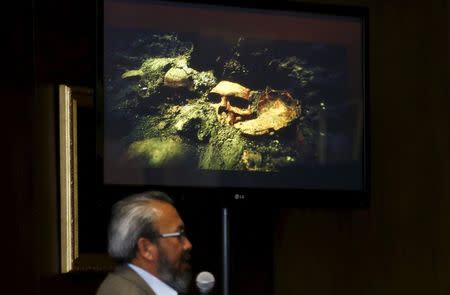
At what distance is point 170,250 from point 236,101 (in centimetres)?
87

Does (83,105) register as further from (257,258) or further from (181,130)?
(257,258)

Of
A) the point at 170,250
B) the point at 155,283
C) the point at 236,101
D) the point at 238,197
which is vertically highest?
the point at 236,101

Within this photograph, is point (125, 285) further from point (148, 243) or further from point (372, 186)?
point (372, 186)

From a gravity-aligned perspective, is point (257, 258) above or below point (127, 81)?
below

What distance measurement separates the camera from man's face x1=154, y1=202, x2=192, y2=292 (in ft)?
10.8

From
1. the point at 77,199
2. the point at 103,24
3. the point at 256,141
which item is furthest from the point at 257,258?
the point at 103,24

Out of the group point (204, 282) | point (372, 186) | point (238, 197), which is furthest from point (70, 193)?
point (372, 186)

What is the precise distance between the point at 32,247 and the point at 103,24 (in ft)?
2.88

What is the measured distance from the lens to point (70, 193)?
12.8 feet

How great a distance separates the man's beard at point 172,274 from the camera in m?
3.28

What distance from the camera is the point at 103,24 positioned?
382 centimetres

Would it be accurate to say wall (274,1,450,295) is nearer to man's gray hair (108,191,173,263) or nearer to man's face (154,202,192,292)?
man's face (154,202,192,292)

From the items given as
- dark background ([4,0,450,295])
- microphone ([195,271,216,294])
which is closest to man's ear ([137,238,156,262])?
microphone ([195,271,216,294])

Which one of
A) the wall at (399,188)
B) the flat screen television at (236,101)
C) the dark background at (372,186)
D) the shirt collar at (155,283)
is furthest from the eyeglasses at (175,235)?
the wall at (399,188)
